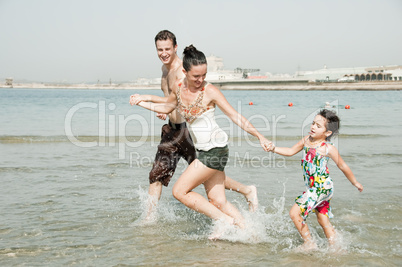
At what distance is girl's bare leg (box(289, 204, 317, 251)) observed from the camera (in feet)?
15.6

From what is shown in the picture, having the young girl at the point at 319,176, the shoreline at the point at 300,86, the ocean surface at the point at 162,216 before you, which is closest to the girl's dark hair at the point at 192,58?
the young girl at the point at 319,176

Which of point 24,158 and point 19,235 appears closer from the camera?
point 19,235

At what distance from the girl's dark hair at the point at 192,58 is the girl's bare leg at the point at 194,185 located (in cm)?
108

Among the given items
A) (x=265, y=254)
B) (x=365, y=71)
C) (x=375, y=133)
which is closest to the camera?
(x=265, y=254)

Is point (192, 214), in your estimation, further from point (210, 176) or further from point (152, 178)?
point (210, 176)

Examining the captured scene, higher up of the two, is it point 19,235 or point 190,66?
point 190,66

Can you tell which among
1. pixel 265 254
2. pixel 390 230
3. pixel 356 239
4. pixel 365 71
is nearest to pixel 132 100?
pixel 265 254

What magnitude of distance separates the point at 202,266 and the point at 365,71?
Result: 397ft

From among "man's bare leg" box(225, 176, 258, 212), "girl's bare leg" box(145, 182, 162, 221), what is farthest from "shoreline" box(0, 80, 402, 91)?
"girl's bare leg" box(145, 182, 162, 221)

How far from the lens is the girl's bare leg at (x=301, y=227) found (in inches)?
187

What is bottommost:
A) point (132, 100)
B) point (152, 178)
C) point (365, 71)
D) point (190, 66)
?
point (152, 178)

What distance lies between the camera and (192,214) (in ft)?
21.4

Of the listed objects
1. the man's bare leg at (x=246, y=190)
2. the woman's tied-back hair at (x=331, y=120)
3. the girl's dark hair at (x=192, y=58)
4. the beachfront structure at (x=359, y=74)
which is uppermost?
the beachfront structure at (x=359, y=74)

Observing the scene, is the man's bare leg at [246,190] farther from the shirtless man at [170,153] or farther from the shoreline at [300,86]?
the shoreline at [300,86]
